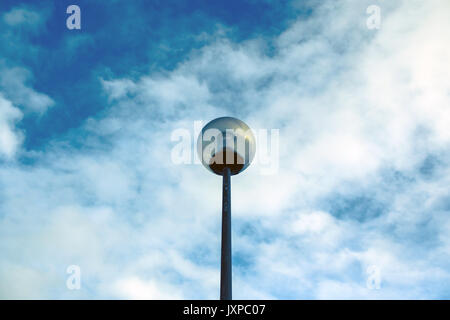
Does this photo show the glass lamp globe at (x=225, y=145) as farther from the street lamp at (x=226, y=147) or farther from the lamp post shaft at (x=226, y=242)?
the lamp post shaft at (x=226, y=242)

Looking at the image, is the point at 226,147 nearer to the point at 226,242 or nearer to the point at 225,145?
the point at 225,145

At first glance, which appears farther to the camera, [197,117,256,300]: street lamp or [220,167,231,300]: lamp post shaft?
[197,117,256,300]: street lamp

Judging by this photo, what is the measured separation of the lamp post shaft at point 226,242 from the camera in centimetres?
527

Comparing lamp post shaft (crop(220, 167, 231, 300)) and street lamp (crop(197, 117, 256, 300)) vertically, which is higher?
street lamp (crop(197, 117, 256, 300))

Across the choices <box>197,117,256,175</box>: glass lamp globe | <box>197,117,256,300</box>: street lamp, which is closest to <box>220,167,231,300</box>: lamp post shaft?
<box>197,117,256,300</box>: street lamp

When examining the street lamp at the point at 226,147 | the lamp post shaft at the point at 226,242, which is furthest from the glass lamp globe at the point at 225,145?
the lamp post shaft at the point at 226,242

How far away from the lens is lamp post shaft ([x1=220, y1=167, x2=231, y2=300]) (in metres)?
5.27

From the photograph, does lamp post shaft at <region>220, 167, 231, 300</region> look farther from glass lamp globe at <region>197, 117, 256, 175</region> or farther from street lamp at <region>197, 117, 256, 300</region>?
glass lamp globe at <region>197, 117, 256, 175</region>

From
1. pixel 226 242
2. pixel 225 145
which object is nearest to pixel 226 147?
pixel 225 145

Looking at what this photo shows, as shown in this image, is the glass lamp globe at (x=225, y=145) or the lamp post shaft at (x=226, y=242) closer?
the lamp post shaft at (x=226, y=242)

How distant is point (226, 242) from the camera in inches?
221

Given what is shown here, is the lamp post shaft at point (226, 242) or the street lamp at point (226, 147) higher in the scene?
the street lamp at point (226, 147)
